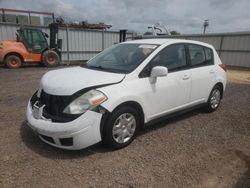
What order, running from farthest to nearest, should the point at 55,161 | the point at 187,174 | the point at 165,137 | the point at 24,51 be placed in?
the point at 24,51, the point at 165,137, the point at 55,161, the point at 187,174

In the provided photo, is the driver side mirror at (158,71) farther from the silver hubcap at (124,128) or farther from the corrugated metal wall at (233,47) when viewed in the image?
the corrugated metal wall at (233,47)

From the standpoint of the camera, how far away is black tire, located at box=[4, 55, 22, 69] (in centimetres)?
1170

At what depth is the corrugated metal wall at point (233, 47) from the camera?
14.4m

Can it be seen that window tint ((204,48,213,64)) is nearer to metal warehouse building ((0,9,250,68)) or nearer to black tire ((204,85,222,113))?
black tire ((204,85,222,113))

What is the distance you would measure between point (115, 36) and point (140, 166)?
17744mm

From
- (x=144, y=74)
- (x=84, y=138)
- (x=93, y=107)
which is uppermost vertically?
(x=144, y=74)

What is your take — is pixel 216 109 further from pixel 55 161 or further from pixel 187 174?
pixel 55 161

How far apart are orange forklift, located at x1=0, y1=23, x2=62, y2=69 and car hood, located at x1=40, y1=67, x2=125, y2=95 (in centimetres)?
967

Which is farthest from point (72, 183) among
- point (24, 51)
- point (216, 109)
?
point (24, 51)

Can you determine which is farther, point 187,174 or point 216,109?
point 216,109

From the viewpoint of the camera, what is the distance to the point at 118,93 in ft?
10.1

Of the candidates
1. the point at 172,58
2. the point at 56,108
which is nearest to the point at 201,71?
the point at 172,58

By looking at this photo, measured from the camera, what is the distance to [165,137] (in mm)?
3742

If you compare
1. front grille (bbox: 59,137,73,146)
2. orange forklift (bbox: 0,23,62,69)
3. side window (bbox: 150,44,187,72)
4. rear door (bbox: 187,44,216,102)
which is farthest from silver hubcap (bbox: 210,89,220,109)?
orange forklift (bbox: 0,23,62,69)
